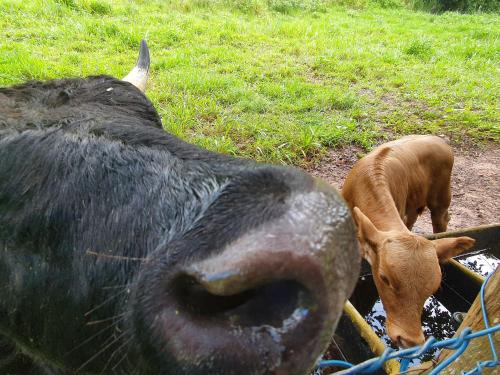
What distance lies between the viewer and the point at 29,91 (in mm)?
2119

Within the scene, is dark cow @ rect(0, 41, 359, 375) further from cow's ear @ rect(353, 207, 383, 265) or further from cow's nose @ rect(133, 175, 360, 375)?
cow's ear @ rect(353, 207, 383, 265)

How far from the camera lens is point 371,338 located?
2869 mm

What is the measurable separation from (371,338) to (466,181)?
415 cm

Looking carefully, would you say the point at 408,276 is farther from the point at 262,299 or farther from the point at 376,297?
the point at 262,299

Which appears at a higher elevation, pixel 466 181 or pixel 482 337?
pixel 482 337

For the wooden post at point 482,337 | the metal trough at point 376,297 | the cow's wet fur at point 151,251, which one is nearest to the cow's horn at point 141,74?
the cow's wet fur at point 151,251

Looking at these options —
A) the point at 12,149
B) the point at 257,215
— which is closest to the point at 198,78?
the point at 12,149

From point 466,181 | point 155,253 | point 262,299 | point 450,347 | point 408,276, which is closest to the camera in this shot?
point 262,299

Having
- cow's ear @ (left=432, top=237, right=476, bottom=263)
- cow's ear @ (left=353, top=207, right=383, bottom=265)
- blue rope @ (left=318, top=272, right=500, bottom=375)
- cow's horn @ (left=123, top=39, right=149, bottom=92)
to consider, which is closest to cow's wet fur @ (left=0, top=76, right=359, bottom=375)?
blue rope @ (left=318, top=272, right=500, bottom=375)

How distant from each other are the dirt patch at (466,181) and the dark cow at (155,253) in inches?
166

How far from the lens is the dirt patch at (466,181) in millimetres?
5582

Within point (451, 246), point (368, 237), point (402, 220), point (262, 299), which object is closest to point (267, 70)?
point (402, 220)

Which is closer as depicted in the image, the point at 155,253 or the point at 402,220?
the point at 155,253

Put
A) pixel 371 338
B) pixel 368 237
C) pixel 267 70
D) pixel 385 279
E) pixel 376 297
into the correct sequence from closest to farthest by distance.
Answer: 1. pixel 371 338
2. pixel 385 279
3. pixel 368 237
4. pixel 376 297
5. pixel 267 70
